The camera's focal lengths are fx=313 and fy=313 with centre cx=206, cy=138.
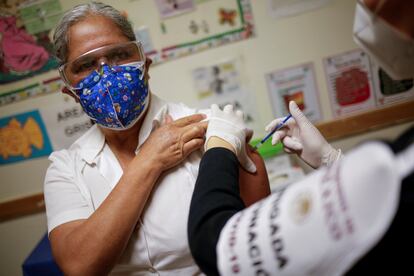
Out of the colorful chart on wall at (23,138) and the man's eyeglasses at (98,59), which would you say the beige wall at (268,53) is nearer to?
the colorful chart on wall at (23,138)

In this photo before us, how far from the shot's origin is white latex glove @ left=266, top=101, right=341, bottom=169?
1172 millimetres

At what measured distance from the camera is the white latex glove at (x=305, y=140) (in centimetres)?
117

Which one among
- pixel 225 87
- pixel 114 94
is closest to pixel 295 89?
pixel 225 87

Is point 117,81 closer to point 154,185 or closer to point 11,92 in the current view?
point 154,185

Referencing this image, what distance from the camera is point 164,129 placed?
112cm

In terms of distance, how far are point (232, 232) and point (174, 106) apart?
0.80 m

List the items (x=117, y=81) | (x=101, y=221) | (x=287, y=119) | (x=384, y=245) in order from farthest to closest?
1. (x=287, y=119)
2. (x=117, y=81)
3. (x=101, y=221)
4. (x=384, y=245)

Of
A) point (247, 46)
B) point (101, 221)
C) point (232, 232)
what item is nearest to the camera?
point (232, 232)

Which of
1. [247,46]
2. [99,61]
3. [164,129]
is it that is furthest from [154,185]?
[247,46]

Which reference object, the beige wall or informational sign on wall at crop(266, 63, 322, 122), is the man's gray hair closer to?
the beige wall

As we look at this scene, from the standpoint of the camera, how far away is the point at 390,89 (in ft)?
6.47

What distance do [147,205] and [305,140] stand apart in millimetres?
635

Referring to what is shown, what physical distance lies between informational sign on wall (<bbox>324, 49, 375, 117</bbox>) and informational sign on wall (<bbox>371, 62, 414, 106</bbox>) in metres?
0.04

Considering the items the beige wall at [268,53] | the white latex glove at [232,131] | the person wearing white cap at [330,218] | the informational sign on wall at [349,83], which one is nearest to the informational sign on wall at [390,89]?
the informational sign on wall at [349,83]
